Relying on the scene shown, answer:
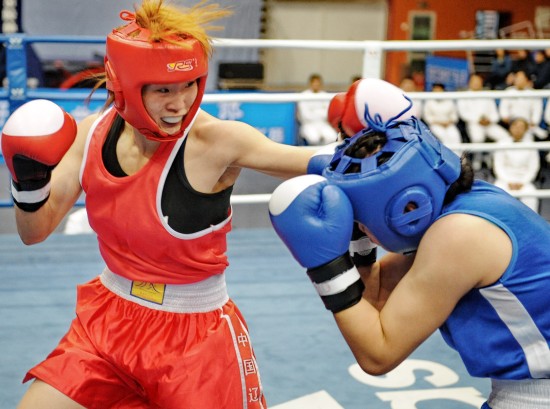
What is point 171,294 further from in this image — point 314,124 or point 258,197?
point 314,124

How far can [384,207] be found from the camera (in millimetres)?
1421

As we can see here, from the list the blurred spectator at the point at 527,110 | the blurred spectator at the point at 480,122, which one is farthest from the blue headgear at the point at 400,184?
the blurred spectator at the point at 480,122

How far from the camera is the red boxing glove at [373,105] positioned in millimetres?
1744

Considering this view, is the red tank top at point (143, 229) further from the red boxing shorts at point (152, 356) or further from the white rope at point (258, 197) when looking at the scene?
the white rope at point (258, 197)

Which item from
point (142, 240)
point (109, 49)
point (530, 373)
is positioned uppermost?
point (109, 49)

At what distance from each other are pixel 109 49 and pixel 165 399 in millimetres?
785

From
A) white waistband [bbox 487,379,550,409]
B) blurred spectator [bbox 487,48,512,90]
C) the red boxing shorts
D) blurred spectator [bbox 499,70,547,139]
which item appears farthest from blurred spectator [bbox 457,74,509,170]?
white waistband [bbox 487,379,550,409]

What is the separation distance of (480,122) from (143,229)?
711cm

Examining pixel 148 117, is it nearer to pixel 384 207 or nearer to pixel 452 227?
pixel 384 207

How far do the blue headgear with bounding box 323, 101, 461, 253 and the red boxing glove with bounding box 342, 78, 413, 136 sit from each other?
0.83ft

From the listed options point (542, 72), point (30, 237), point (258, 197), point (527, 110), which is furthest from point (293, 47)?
point (542, 72)

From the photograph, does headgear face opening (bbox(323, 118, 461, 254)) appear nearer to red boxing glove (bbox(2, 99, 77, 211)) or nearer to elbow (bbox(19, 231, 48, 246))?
red boxing glove (bbox(2, 99, 77, 211))

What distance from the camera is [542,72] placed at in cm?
924

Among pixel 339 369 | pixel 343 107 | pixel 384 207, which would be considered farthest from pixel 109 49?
pixel 339 369
